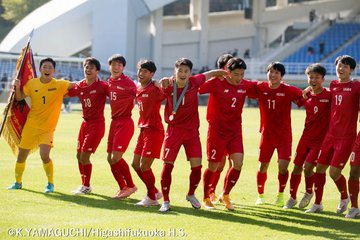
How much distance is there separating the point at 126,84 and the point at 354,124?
3.29m

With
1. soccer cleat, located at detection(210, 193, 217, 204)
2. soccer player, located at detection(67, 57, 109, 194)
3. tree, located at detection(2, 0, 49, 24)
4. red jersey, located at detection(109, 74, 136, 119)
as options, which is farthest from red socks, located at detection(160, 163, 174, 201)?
tree, located at detection(2, 0, 49, 24)

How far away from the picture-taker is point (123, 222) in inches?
377

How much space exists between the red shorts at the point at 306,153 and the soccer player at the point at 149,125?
1959mm

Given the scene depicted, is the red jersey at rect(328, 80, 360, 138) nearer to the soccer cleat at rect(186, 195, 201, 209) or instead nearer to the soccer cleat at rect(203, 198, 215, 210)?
the soccer cleat at rect(203, 198, 215, 210)

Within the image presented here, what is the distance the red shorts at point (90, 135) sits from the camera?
12016 mm

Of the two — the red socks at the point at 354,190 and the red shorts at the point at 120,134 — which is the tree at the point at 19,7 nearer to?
the red shorts at the point at 120,134

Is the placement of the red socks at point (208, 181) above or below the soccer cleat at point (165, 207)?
above

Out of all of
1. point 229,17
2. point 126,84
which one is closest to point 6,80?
point 229,17

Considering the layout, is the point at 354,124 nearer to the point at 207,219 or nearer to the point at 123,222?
the point at 207,219

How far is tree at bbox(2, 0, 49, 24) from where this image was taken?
7225cm

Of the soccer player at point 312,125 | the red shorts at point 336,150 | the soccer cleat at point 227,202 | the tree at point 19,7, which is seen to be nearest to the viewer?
the red shorts at point 336,150

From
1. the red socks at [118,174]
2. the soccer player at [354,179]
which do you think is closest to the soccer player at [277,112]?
the soccer player at [354,179]

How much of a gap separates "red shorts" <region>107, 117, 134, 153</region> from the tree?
62.4 m

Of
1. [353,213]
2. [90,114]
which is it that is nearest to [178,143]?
[90,114]
